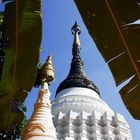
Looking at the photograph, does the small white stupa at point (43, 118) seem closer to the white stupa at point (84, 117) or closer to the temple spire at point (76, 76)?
the white stupa at point (84, 117)

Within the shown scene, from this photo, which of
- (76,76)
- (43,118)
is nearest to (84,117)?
(76,76)

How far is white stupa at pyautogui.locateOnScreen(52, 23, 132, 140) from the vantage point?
22812mm

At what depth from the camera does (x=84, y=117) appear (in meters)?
23.5

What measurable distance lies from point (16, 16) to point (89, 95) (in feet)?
76.0

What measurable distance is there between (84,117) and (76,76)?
6.48m

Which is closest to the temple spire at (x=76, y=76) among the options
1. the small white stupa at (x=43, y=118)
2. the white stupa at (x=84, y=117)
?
the white stupa at (x=84, y=117)

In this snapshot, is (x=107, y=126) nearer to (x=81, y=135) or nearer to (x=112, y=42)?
(x=81, y=135)

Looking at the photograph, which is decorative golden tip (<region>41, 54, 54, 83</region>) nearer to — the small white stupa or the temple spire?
the small white stupa

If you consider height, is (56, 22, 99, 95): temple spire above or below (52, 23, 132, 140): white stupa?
above

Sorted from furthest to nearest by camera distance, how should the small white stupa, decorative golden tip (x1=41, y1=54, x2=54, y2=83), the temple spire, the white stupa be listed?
the temple spire, the white stupa, decorative golden tip (x1=41, y1=54, x2=54, y2=83), the small white stupa

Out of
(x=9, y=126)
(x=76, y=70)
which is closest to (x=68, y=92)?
(x=76, y=70)

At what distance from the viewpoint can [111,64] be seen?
3.28 metres

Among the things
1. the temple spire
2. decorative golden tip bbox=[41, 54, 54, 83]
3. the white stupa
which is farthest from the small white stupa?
the temple spire

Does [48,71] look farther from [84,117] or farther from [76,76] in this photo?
[76,76]
